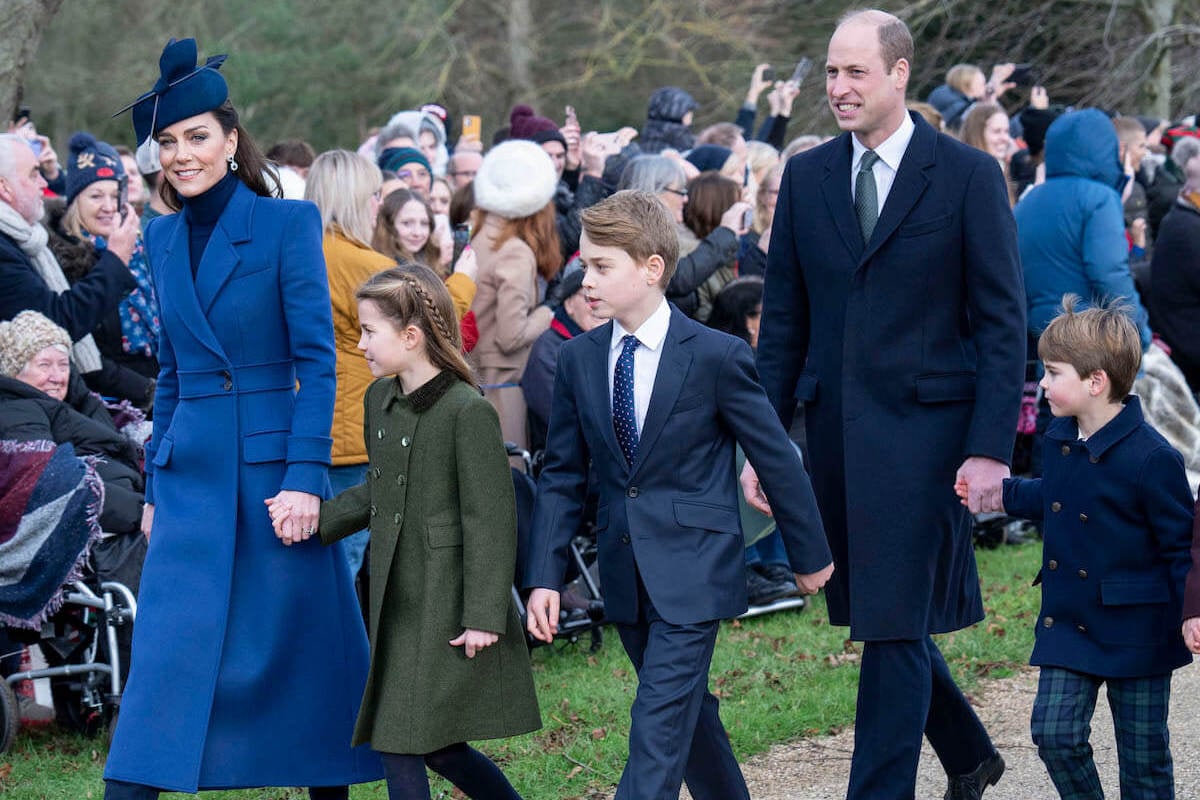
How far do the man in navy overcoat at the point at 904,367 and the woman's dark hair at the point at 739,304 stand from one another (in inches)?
138

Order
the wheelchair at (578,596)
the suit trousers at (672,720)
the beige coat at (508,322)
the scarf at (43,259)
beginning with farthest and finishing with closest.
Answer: the beige coat at (508,322) → the wheelchair at (578,596) → the scarf at (43,259) → the suit trousers at (672,720)

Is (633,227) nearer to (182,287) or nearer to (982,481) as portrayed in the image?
(982,481)

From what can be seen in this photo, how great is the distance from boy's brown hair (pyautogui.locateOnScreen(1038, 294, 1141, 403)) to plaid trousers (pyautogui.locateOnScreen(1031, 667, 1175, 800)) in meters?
0.76

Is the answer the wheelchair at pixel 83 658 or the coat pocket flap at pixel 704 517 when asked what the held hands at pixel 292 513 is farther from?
the wheelchair at pixel 83 658

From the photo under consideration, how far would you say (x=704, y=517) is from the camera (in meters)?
4.07

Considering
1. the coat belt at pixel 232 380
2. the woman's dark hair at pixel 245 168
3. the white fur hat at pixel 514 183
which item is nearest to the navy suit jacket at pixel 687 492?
the coat belt at pixel 232 380

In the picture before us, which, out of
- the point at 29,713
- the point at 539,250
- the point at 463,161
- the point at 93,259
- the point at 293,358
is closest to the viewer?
the point at 293,358

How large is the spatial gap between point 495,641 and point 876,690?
1028mm

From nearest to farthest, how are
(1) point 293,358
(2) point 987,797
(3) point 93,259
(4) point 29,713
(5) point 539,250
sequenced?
(1) point 293,358 → (2) point 987,797 → (4) point 29,713 → (3) point 93,259 → (5) point 539,250

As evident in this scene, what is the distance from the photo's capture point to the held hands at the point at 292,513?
4.27 meters

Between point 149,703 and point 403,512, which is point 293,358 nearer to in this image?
point 403,512

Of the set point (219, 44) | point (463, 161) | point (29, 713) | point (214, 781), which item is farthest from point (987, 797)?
point (219, 44)

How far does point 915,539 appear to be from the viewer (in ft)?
14.3

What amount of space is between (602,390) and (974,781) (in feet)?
5.26
